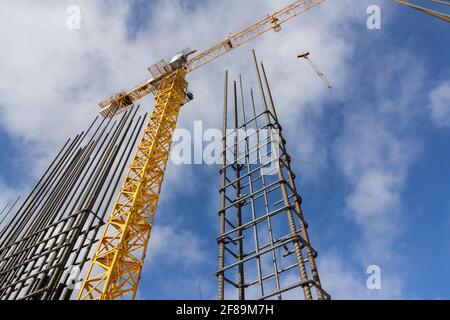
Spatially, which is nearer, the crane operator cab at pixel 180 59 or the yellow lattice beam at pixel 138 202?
the yellow lattice beam at pixel 138 202

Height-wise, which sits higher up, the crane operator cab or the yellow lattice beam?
the crane operator cab

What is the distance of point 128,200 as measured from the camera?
28.0 meters

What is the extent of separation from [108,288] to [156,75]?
27.3 metres

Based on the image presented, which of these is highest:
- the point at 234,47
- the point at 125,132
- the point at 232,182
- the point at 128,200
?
the point at 234,47

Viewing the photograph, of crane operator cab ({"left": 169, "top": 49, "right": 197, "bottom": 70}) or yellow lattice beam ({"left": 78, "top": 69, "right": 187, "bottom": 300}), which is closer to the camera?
yellow lattice beam ({"left": 78, "top": 69, "right": 187, "bottom": 300})

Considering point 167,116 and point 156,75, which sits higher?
point 156,75

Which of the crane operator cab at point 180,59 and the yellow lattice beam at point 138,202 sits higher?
the crane operator cab at point 180,59

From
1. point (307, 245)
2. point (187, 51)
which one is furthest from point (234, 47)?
point (307, 245)

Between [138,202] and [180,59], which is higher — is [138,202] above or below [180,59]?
below
